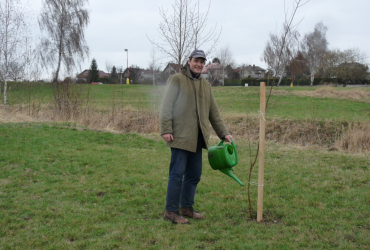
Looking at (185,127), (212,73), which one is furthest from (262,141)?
(212,73)

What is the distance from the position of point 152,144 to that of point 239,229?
567 centimetres

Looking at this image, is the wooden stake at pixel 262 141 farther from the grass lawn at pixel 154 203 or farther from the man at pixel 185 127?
the man at pixel 185 127

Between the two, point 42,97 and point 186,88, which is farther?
point 42,97

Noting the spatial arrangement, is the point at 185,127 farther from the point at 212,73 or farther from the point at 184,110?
the point at 212,73

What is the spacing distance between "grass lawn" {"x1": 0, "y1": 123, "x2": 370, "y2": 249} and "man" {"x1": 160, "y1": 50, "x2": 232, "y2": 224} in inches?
14.4

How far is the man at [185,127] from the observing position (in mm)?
3439

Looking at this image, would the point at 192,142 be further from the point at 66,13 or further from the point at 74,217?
the point at 66,13

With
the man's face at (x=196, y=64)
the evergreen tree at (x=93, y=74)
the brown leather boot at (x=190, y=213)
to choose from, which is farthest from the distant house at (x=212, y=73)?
the brown leather boot at (x=190, y=213)

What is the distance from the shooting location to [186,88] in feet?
11.5

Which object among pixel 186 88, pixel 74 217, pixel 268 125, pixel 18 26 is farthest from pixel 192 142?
pixel 18 26

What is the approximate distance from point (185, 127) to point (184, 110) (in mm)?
187

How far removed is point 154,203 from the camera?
13.8 ft

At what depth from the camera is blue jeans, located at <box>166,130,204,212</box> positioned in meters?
3.49

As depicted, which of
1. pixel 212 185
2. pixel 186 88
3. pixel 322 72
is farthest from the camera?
pixel 322 72
